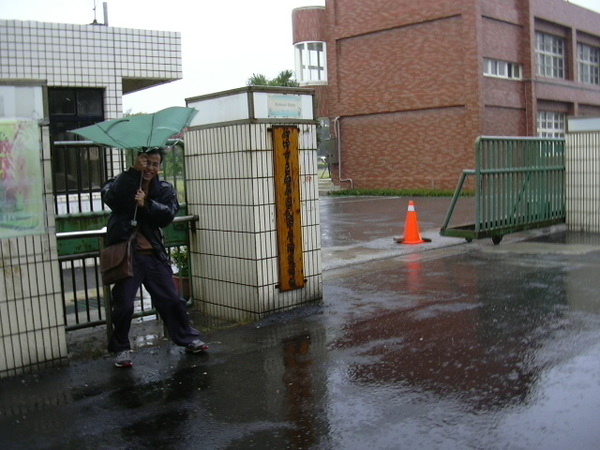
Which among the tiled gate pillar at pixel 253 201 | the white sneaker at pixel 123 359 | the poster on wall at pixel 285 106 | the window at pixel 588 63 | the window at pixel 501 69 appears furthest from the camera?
the window at pixel 588 63

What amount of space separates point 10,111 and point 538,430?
4258 mm

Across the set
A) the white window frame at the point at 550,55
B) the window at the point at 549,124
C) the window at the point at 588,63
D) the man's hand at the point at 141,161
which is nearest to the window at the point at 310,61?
the white window frame at the point at 550,55

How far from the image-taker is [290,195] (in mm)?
7094

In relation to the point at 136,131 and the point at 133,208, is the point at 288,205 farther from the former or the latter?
the point at 136,131

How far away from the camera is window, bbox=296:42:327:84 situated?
113ft

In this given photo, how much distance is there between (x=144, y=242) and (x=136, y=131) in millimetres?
923

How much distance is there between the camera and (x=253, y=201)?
6762mm

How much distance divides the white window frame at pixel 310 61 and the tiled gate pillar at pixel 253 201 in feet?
90.1

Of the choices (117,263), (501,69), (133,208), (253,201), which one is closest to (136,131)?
(133,208)

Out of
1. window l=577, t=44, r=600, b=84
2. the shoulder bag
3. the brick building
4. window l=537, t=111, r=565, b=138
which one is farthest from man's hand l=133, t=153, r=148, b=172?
window l=577, t=44, r=600, b=84

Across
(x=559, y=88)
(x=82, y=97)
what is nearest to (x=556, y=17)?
(x=559, y=88)

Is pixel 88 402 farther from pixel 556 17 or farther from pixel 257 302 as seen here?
pixel 556 17

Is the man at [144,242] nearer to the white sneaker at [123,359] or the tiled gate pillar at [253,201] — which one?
the white sneaker at [123,359]

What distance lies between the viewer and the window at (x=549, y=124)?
31.9 m
